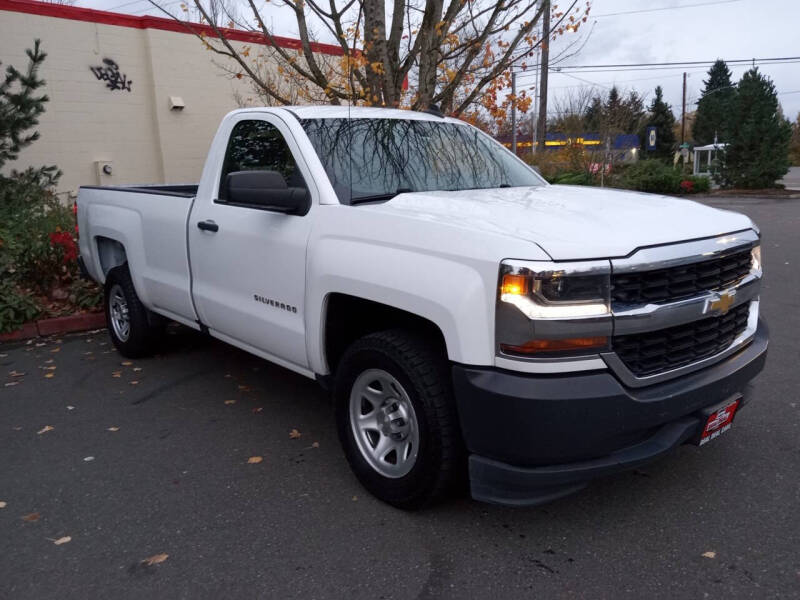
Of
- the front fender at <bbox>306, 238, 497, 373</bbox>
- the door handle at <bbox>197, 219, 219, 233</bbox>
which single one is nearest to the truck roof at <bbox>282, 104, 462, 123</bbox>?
the door handle at <bbox>197, 219, 219, 233</bbox>

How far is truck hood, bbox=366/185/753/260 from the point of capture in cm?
271

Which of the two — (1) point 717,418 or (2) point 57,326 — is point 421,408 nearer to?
(1) point 717,418

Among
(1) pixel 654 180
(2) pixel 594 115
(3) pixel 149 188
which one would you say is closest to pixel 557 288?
(3) pixel 149 188

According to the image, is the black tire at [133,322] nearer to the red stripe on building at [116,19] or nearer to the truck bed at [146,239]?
the truck bed at [146,239]

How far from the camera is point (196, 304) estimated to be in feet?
15.3

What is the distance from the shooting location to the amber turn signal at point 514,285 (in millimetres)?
2611

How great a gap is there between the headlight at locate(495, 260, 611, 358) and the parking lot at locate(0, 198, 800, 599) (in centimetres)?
96

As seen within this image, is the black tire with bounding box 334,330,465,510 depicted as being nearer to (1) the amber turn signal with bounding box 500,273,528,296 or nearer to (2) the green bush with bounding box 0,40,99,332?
(1) the amber turn signal with bounding box 500,273,528,296

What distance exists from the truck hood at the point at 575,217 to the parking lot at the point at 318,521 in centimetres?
130

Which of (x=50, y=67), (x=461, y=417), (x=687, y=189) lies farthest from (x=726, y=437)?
(x=687, y=189)

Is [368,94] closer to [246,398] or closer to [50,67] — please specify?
[246,398]

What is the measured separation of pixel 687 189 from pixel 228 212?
84.9 ft

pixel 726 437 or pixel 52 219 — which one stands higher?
pixel 52 219

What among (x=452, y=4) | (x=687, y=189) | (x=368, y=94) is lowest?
(x=687, y=189)
